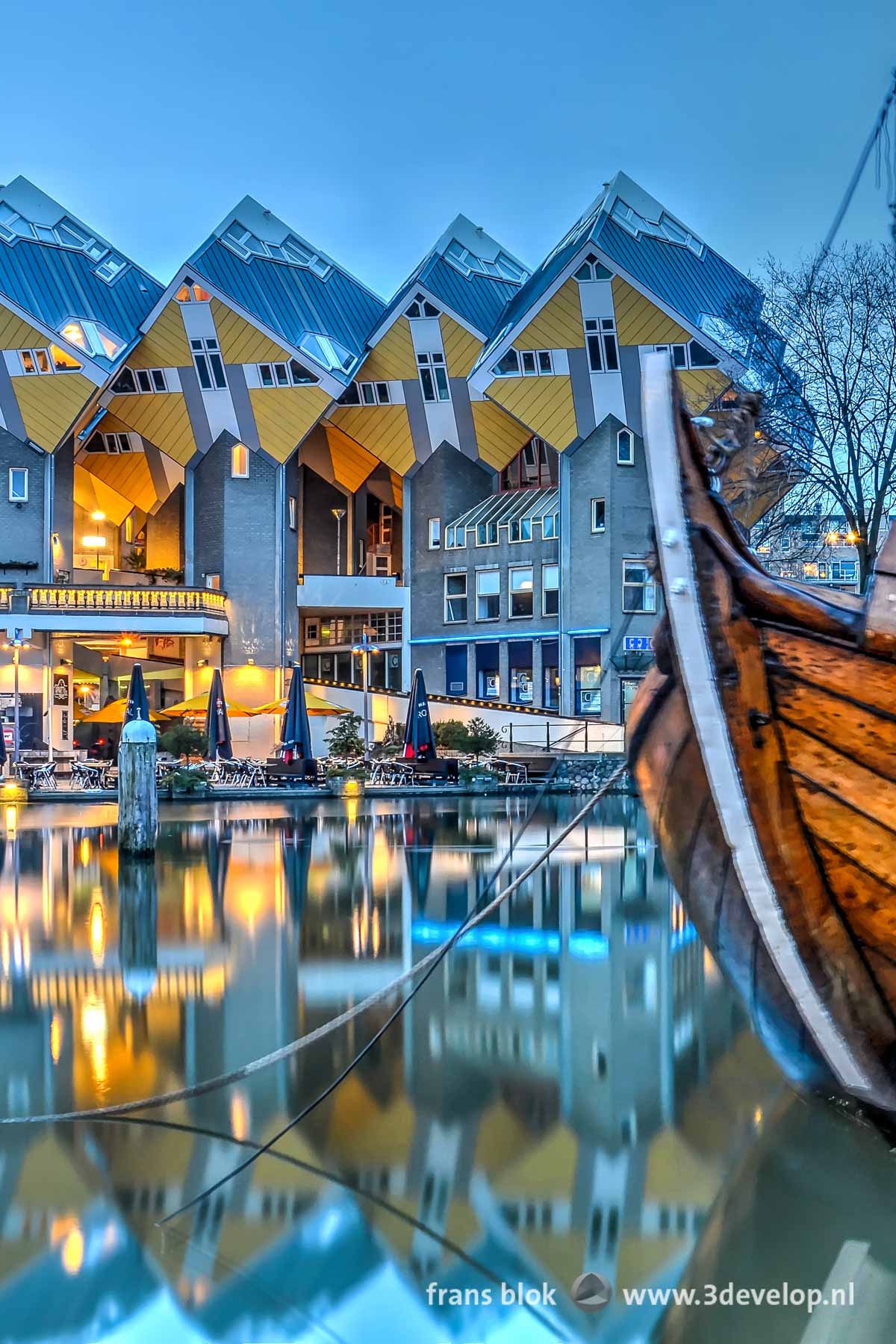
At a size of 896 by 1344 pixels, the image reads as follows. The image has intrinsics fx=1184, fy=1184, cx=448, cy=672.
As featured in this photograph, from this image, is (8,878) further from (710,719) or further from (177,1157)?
(710,719)

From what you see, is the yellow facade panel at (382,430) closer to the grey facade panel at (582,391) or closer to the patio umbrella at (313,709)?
the grey facade panel at (582,391)

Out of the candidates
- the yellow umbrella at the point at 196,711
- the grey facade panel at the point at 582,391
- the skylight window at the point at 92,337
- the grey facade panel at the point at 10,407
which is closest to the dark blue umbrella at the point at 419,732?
the yellow umbrella at the point at 196,711

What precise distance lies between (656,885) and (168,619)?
28.3 metres

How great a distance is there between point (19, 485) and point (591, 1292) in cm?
4079

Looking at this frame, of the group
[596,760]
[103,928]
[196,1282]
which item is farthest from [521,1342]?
[596,760]

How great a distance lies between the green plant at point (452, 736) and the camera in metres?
32.9

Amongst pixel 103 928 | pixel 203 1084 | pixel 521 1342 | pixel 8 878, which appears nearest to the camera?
pixel 521 1342

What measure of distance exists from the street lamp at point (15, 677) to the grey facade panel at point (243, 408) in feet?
34.2

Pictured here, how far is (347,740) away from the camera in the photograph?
32.8 meters

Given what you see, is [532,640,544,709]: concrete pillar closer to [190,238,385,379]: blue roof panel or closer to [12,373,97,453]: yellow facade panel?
[190,238,385,379]: blue roof panel

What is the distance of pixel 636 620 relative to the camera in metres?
39.9

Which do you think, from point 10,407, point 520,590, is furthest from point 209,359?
point 520,590

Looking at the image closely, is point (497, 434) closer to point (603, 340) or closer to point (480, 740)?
point (603, 340)

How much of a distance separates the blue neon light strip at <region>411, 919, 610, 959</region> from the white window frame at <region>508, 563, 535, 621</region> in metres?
31.8
